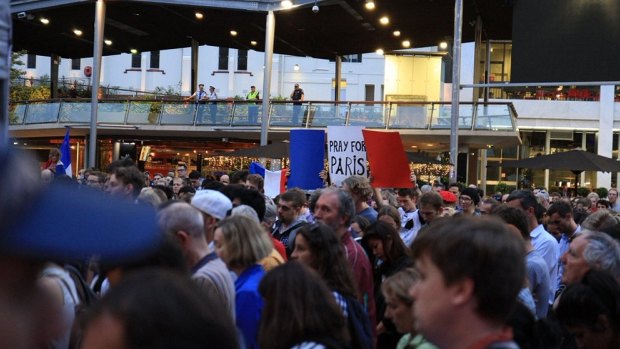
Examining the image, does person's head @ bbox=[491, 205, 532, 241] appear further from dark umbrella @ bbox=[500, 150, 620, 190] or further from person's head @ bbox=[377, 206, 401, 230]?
dark umbrella @ bbox=[500, 150, 620, 190]

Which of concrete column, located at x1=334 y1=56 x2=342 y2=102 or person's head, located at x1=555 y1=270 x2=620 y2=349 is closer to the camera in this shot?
person's head, located at x1=555 y1=270 x2=620 y2=349

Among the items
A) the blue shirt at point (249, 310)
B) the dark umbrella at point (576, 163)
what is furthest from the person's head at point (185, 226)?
the dark umbrella at point (576, 163)

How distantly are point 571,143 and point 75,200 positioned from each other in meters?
49.2

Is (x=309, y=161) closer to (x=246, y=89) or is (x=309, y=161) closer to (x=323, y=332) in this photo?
(x=323, y=332)

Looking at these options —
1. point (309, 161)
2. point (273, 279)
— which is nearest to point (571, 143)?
point (309, 161)

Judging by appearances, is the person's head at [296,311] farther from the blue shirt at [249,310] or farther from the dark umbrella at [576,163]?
the dark umbrella at [576,163]

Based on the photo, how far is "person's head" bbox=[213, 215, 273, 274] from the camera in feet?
17.6

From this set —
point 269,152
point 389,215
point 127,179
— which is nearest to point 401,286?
point 389,215

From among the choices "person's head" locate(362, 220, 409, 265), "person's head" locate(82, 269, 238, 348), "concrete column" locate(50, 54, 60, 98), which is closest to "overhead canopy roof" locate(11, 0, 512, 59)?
"concrete column" locate(50, 54, 60, 98)

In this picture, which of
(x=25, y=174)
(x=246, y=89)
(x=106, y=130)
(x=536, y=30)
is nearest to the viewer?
(x=25, y=174)

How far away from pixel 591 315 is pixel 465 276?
2.42m

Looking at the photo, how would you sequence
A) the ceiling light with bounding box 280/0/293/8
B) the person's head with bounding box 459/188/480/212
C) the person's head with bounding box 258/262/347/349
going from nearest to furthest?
the person's head with bounding box 258/262/347/349 → the person's head with bounding box 459/188/480/212 → the ceiling light with bounding box 280/0/293/8

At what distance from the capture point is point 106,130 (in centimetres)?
3581

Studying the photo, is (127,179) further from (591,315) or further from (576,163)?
(576,163)
